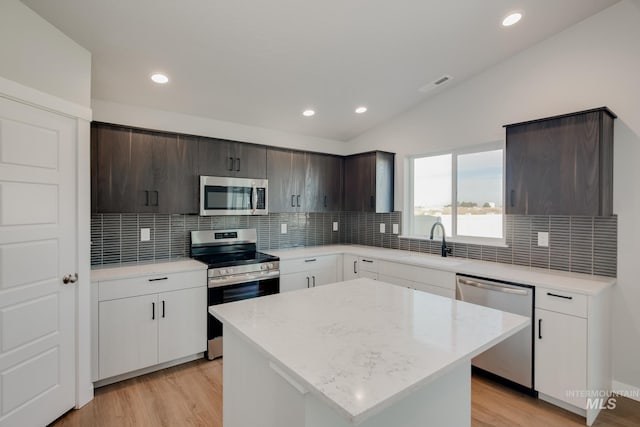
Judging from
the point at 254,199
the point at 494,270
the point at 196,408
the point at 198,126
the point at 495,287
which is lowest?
the point at 196,408

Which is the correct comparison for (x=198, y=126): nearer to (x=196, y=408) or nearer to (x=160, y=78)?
(x=160, y=78)

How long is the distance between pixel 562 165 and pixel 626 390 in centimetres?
178

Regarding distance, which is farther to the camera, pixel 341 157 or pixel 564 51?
pixel 341 157

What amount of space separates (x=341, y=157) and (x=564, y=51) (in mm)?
2577

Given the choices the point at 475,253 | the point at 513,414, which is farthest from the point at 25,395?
the point at 475,253

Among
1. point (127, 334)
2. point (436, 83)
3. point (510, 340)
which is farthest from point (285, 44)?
point (510, 340)

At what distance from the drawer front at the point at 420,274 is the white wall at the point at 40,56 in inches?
121

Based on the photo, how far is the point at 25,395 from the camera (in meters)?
1.96

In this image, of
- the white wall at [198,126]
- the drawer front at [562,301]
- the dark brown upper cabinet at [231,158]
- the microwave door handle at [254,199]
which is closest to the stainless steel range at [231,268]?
the microwave door handle at [254,199]

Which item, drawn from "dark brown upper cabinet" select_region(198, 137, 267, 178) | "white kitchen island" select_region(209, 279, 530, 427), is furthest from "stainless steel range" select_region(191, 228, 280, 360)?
"white kitchen island" select_region(209, 279, 530, 427)

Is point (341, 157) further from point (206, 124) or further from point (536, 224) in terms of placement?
point (536, 224)

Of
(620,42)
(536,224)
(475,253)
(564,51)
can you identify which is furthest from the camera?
(475,253)

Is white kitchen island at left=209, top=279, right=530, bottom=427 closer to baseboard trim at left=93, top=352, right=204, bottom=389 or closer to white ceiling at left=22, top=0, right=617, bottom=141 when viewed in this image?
baseboard trim at left=93, top=352, right=204, bottom=389

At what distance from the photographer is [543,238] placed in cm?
286
